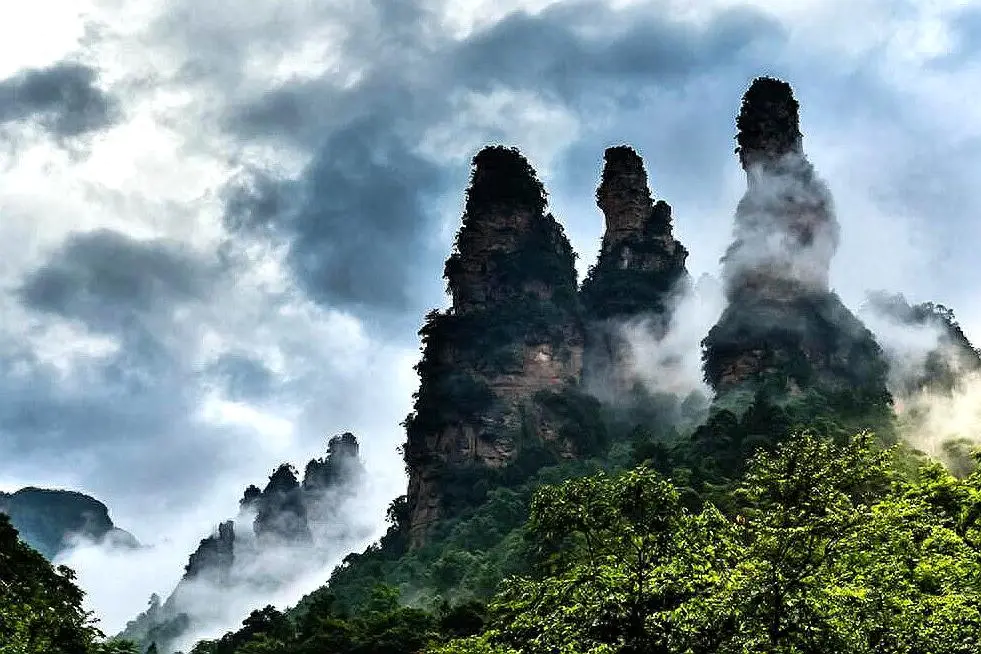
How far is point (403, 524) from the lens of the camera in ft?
306

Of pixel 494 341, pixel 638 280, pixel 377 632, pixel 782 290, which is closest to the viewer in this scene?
pixel 377 632

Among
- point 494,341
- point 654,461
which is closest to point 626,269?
point 494,341

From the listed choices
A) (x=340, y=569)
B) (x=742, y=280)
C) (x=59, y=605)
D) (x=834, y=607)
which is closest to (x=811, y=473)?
(x=834, y=607)

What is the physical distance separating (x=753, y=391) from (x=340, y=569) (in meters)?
36.9

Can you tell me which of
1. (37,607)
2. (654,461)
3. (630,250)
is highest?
(630,250)

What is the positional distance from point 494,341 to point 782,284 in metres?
24.5

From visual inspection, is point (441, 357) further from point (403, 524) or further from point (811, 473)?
point (811, 473)

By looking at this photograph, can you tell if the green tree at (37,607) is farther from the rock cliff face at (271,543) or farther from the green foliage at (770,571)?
the rock cliff face at (271,543)

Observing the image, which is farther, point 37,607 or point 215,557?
point 215,557

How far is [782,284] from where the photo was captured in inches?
3440

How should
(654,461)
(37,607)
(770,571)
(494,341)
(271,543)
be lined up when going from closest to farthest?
(770,571), (37,607), (654,461), (494,341), (271,543)

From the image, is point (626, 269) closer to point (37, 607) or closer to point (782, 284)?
point (782, 284)

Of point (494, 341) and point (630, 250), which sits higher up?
point (630, 250)

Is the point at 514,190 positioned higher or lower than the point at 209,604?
higher
